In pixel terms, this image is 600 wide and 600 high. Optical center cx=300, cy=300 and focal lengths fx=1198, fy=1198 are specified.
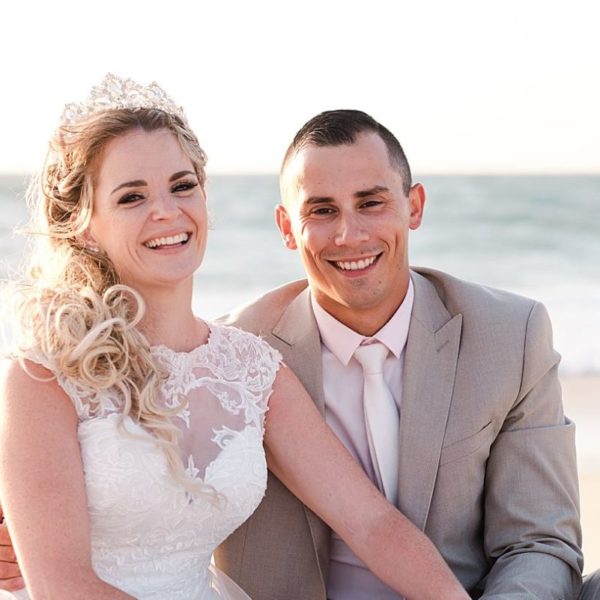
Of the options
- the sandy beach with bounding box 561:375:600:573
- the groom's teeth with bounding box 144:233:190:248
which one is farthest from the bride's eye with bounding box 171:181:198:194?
the sandy beach with bounding box 561:375:600:573

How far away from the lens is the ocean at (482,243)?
11416 millimetres

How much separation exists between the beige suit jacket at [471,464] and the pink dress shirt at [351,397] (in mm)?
57

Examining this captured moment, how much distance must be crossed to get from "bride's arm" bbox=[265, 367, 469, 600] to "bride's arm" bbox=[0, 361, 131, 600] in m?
0.64

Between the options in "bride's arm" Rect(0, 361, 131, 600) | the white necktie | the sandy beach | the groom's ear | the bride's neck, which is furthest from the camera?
the sandy beach

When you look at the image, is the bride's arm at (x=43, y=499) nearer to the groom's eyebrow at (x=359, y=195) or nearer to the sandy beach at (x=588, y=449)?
the groom's eyebrow at (x=359, y=195)

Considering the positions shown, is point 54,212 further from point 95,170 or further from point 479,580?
point 479,580

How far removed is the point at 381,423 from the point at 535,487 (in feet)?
1.48

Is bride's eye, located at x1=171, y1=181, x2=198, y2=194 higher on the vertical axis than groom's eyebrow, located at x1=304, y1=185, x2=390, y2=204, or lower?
higher

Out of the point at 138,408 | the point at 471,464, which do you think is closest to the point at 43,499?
the point at 138,408

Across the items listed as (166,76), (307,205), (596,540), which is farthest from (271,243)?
(307,205)

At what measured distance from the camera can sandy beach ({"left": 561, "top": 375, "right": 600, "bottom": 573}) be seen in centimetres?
501

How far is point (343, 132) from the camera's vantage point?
3.44 metres

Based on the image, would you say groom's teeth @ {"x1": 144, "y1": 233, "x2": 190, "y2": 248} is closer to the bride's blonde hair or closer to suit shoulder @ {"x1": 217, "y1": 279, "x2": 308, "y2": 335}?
the bride's blonde hair

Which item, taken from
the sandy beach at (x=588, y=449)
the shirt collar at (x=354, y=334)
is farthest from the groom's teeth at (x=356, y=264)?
the sandy beach at (x=588, y=449)
